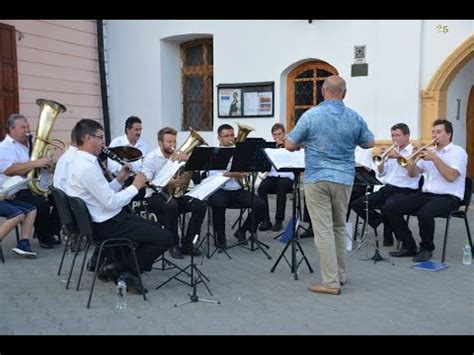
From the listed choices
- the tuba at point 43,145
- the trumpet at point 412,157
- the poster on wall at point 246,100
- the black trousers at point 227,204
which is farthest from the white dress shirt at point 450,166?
the poster on wall at point 246,100

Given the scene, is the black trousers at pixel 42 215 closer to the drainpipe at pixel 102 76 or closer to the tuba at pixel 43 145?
the tuba at pixel 43 145

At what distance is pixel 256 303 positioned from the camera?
4402mm

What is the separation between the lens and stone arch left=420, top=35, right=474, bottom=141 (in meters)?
8.52

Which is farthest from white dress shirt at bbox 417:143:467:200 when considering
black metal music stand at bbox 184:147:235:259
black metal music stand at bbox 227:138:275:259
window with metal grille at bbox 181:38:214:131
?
window with metal grille at bbox 181:38:214:131

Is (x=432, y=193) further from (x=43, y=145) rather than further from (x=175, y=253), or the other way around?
(x=43, y=145)

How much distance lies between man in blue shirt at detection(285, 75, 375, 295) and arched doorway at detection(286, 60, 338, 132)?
217 inches

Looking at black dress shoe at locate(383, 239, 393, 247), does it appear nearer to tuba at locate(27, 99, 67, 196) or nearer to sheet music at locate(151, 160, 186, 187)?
sheet music at locate(151, 160, 186, 187)

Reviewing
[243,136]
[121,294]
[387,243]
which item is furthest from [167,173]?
[387,243]

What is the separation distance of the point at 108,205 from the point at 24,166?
2174 mm

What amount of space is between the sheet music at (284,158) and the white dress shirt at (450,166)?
5.30 ft

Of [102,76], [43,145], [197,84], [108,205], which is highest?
[102,76]

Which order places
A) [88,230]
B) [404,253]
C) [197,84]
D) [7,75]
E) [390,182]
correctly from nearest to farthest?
[88,230], [404,253], [390,182], [7,75], [197,84]
